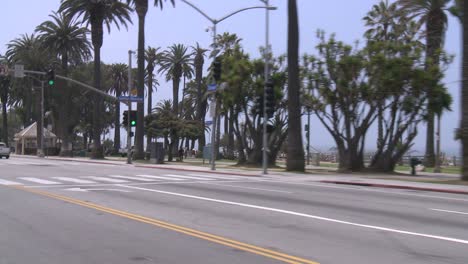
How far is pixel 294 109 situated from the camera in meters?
34.8

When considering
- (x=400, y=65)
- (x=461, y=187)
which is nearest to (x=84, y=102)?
(x=400, y=65)

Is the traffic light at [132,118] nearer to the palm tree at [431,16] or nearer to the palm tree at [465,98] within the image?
the palm tree at [431,16]

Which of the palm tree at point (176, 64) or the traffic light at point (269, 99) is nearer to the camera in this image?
the traffic light at point (269, 99)

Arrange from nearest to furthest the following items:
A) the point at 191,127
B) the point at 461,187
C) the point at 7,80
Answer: the point at 461,187 < the point at 191,127 < the point at 7,80

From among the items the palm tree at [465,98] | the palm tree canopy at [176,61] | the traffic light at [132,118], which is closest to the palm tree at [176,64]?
the palm tree canopy at [176,61]

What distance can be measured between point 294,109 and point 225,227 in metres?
24.2

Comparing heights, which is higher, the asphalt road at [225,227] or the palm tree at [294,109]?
the palm tree at [294,109]

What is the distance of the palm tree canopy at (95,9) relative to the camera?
189ft

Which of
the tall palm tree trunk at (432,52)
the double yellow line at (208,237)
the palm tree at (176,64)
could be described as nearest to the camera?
the double yellow line at (208,237)

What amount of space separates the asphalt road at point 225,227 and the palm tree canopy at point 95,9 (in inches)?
1677

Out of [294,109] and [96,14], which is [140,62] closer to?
[96,14]

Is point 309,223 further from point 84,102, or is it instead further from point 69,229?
point 84,102

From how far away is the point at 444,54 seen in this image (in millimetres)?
34031

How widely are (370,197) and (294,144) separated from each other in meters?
16.5
